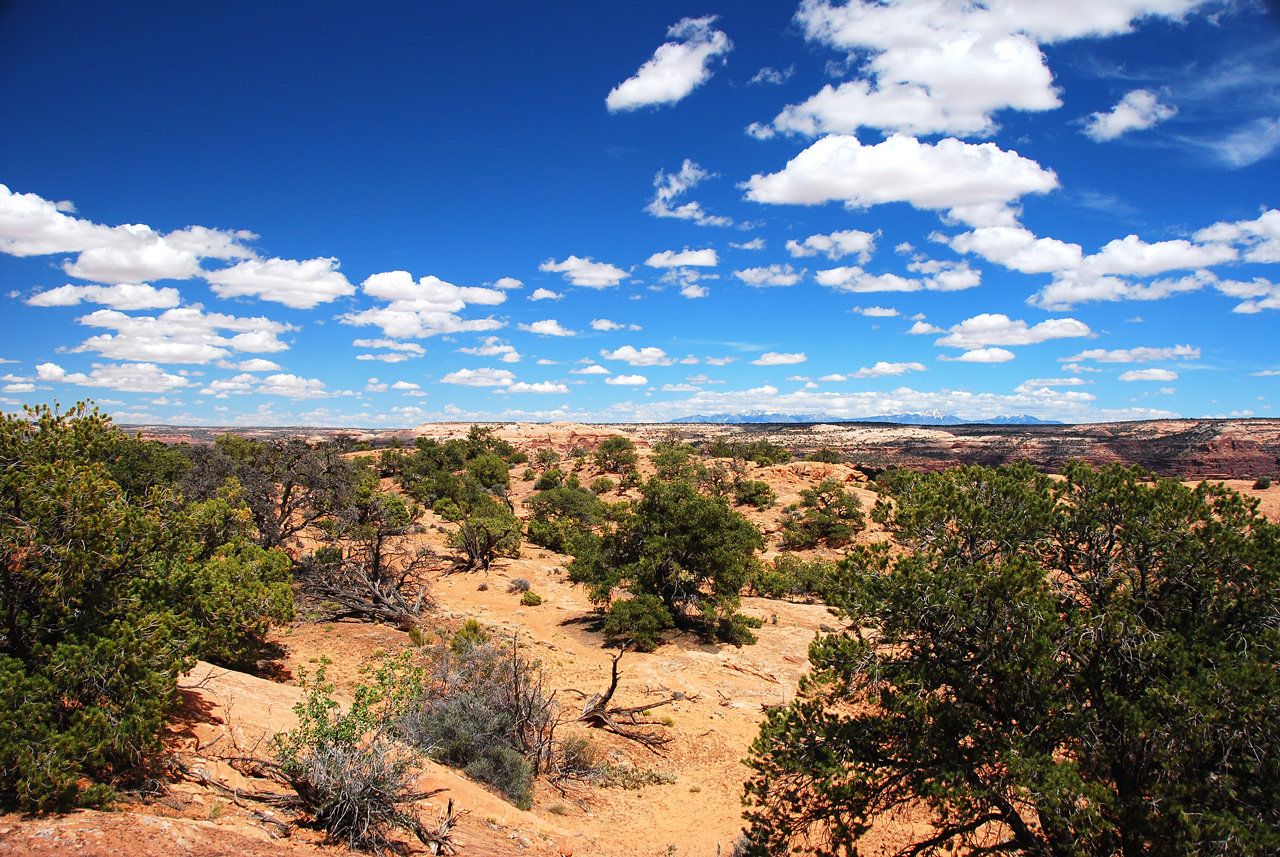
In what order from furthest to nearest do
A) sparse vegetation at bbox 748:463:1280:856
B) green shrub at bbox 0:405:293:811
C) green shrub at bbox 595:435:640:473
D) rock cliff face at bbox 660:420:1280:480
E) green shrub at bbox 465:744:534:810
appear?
rock cliff face at bbox 660:420:1280:480 → green shrub at bbox 595:435:640:473 → green shrub at bbox 465:744:534:810 → green shrub at bbox 0:405:293:811 → sparse vegetation at bbox 748:463:1280:856

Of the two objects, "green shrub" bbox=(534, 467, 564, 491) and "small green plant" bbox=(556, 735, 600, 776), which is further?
"green shrub" bbox=(534, 467, 564, 491)

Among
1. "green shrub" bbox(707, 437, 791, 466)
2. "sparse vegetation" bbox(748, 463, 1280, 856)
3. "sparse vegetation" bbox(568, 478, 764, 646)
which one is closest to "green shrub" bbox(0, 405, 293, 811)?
"sparse vegetation" bbox(748, 463, 1280, 856)

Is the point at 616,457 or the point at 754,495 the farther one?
the point at 616,457

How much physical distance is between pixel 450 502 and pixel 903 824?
93.3ft

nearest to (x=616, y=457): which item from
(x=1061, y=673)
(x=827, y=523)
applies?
(x=827, y=523)

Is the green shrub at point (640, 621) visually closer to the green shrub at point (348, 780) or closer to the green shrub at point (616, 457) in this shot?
the green shrub at point (348, 780)

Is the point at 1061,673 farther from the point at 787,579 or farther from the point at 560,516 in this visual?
the point at 560,516

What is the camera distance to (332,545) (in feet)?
66.9

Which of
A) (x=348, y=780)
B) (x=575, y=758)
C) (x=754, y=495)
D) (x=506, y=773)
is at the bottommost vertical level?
(x=575, y=758)

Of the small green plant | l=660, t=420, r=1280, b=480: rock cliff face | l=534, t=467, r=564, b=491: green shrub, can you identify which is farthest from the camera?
l=660, t=420, r=1280, b=480: rock cliff face

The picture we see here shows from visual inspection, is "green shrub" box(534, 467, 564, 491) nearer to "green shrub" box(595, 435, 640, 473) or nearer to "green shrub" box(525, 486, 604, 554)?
"green shrub" box(525, 486, 604, 554)

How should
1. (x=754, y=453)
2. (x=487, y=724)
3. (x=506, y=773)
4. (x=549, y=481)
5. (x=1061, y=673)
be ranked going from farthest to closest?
(x=754, y=453) → (x=549, y=481) → (x=487, y=724) → (x=506, y=773) → (x=1061, y=673)

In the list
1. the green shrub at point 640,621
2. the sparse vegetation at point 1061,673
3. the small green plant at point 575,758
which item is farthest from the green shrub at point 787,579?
the sparse vegetation at point 1061,673

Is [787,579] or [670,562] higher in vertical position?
[670,562]
